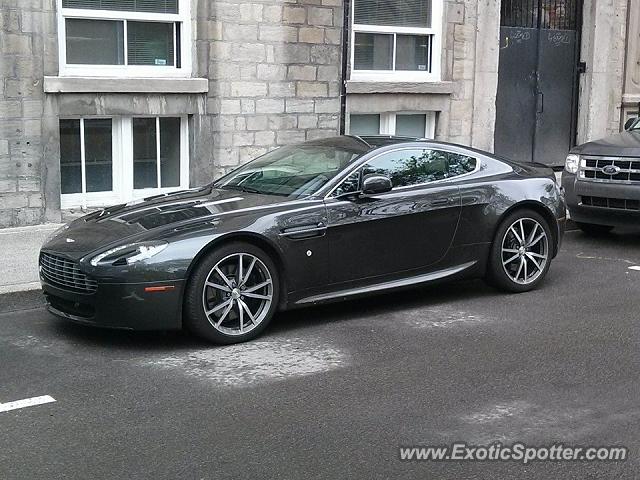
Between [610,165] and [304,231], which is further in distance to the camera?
[610,165]

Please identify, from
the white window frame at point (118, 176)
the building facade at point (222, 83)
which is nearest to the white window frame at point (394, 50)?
the building facade at point (222, 83)

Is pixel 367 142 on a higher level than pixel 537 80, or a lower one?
lower

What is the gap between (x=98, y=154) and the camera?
11625 millimetres

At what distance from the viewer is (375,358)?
6.34m

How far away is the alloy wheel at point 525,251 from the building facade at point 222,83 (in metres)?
5.20

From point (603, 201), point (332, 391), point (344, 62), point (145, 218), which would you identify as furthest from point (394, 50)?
point (332, 391)

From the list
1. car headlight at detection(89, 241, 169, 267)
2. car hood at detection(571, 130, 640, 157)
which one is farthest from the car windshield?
car hood at detection(571, 130, 640, 157)

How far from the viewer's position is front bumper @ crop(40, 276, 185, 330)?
20.8 ft

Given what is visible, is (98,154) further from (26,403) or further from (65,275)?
(26,403)

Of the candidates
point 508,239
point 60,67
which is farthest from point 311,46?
point 508,239

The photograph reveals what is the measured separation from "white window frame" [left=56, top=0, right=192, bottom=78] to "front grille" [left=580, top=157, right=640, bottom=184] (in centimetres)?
509

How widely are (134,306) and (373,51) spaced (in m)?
8.63

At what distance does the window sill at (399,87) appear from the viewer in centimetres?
1344

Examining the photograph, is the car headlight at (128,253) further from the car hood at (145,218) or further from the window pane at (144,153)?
the window pane at (144,153)
